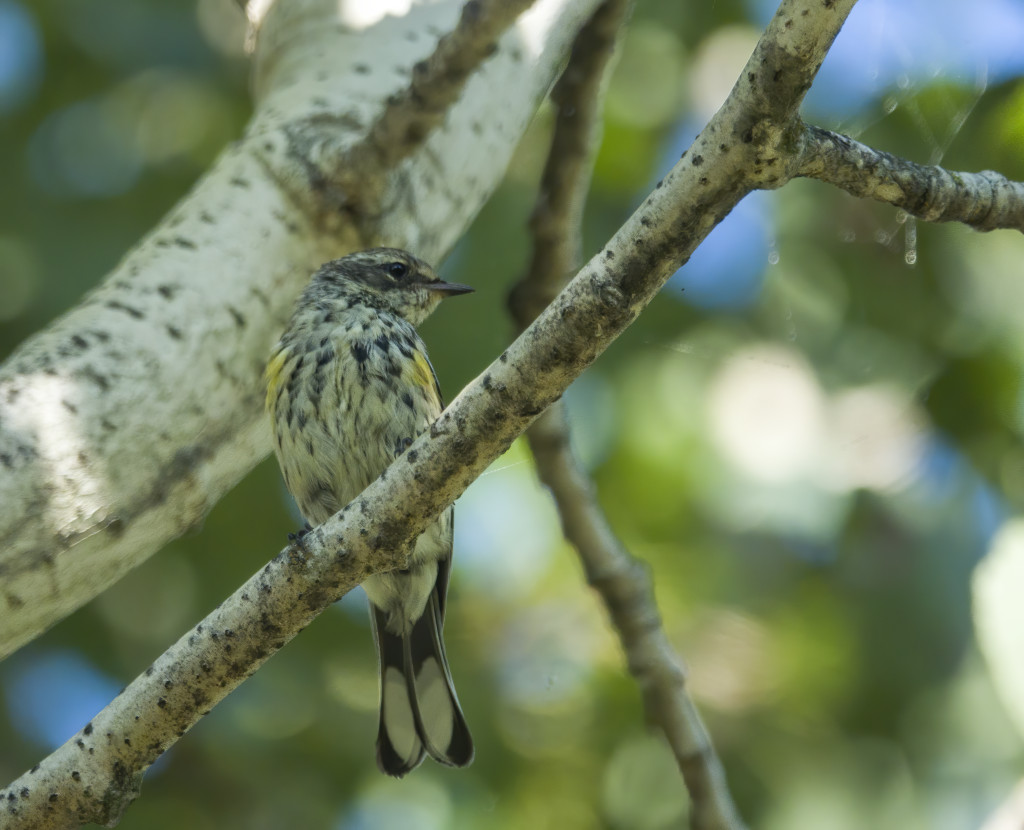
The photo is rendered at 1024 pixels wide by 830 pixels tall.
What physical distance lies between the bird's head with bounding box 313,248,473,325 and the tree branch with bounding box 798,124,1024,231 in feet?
Answer: 6.56

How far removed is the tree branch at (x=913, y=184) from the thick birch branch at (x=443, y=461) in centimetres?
18

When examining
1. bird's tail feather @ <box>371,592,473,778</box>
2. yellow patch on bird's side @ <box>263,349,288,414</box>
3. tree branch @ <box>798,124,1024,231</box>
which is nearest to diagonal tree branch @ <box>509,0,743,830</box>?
bird's tail feather @ <box>371,592,473,778</box>

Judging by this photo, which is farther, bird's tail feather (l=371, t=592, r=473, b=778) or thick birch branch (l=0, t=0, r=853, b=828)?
bird's tail feather (l=371, t=592, r=473, b=778)

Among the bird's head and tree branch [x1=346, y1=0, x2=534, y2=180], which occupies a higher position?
tree branch [x1=346, y1=0, x2=534, y2=180]

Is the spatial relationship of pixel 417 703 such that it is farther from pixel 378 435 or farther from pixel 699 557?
pixel 699 557

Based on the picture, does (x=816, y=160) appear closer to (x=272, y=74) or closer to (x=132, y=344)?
(x=132, y=344)

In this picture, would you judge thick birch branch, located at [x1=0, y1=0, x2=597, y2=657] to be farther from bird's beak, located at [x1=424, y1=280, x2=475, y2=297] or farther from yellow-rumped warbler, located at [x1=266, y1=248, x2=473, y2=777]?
bird's beak, located at [x1=424, y1=280, x2=475, y2=297]

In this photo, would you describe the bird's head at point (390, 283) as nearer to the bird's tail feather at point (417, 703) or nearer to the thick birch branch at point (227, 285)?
the thick birch branch at point (227, 285)

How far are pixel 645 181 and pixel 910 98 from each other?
1.49 m

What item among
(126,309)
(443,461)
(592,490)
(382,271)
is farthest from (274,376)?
(443,461)

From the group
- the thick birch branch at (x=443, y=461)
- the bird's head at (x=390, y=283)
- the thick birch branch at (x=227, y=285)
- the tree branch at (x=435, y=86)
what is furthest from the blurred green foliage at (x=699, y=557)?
the thick birch branch at (x=443, y=461)

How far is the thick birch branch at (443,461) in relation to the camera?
81.4 inches

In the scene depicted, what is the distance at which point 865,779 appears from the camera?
15.7ft

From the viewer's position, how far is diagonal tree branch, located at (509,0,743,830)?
364cm
